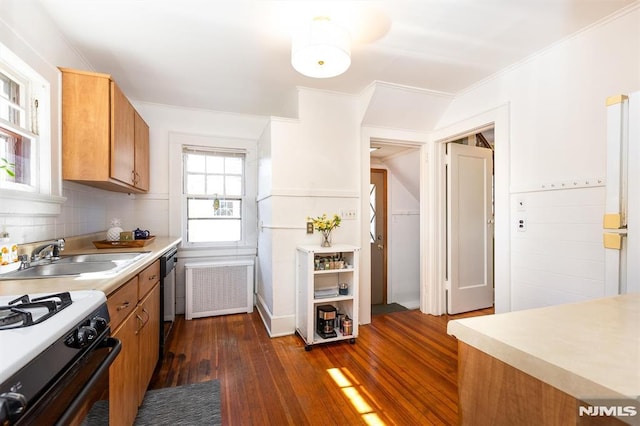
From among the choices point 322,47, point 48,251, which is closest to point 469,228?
point 322,47

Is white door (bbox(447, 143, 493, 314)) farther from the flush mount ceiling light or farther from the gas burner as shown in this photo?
the gas burner

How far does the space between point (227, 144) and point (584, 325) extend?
3548 millimetres

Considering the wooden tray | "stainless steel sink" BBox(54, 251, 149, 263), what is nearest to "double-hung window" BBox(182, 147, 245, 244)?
the wooden tray

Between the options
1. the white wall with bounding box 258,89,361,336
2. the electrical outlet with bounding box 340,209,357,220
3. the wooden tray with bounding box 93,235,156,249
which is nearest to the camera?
the wooden tray with bounding box 93,235,156,249

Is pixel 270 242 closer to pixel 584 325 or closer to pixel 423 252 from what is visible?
pixel 423 252

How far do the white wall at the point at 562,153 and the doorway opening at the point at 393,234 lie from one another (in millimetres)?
1796

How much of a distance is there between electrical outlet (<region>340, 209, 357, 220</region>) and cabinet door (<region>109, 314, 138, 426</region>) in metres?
2.01

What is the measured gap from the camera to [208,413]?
1.72 m

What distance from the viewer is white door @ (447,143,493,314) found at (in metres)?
3.31

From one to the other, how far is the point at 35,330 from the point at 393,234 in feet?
13.1

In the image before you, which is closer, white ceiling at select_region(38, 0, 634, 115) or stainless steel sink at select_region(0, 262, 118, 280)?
stainless steel sink at select_region(0, 262, 118, 280)

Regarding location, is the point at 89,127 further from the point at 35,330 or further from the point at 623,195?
the point at 623,195

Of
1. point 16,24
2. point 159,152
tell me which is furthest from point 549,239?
point 159,152

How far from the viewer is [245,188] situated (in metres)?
3.71
